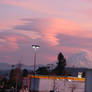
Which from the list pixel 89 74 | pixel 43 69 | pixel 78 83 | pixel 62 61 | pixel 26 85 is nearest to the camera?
pixel 89 74

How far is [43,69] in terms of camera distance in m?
118

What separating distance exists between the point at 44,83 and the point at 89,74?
1716 cm

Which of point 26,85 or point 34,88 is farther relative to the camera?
point 34,88

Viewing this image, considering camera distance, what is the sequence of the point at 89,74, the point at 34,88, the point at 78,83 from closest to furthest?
the point at 89,74
the point at 34,88
the point at 78,83

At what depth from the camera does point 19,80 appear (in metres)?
80.2

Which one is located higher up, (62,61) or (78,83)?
(62,61)

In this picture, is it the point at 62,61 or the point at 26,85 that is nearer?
the point at 26,85

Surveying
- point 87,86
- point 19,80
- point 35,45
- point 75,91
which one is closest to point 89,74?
point 87,86

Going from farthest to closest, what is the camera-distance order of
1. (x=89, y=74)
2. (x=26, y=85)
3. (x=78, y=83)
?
(x=78, y=83), (x=26, y=85), (x=89, y=74)

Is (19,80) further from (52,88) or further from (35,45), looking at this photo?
(35,45)

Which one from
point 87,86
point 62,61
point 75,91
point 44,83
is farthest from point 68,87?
point 62,61

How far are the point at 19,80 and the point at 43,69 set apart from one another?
38.6 m

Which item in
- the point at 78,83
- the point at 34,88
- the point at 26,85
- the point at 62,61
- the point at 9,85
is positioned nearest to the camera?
the point at 26,85

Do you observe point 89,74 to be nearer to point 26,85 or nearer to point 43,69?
point 26,85
